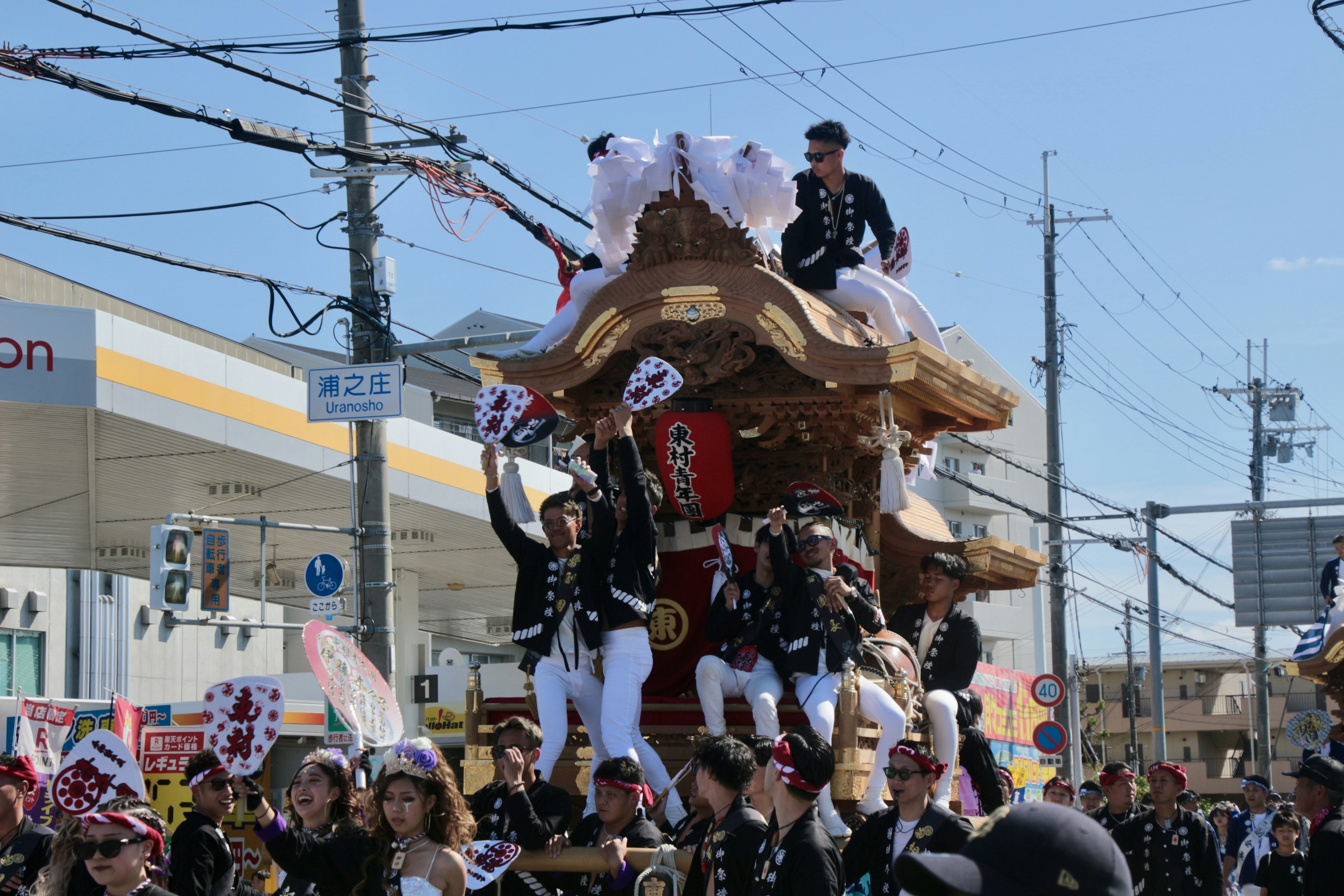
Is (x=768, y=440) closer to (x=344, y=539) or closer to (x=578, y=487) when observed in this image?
(x=578, y=487)

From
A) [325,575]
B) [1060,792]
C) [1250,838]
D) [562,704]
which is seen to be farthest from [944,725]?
[325,575]

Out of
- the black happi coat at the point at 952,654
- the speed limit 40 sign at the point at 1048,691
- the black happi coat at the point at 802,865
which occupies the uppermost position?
the black happi coat at the point at 952,654

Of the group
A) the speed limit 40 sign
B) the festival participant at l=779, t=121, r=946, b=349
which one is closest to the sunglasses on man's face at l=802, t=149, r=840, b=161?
the festival participant at l=779, t=121, r=946, b=349

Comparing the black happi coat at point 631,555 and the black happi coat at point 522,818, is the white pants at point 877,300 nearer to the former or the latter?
the black happi coat at point 631,555

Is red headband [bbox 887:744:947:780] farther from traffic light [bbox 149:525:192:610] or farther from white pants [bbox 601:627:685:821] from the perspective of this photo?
traffic light [bbox 149:525:192:610]

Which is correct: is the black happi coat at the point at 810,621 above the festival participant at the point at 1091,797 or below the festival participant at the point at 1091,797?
above

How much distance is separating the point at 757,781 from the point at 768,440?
380 centimetres

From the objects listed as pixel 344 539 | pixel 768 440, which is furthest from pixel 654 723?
pixel 344 539

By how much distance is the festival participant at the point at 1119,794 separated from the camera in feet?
25.7

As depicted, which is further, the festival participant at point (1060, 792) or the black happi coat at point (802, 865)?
the festival participant at point (1060, 792)

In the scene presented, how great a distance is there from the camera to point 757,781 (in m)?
5.01

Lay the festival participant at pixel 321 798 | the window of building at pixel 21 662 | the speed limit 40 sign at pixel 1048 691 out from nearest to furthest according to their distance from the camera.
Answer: the festival participant at pixel 321 798
the speed limit 40 sign at pixel 1048 691
the window of building at pixel 21 662

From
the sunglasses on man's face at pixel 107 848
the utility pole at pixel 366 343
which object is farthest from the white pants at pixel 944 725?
the utility pole at pixel 366 343

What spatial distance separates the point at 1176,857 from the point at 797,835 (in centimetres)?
354
